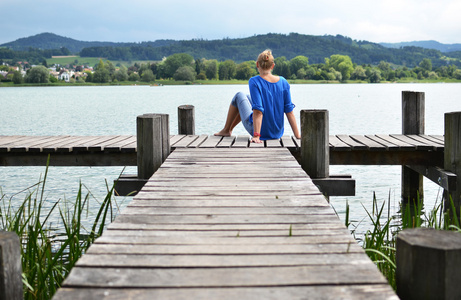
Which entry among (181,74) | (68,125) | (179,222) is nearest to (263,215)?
(179,222)

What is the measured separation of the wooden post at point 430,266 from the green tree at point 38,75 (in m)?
96.3

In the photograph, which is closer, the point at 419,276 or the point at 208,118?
the point at 419,276

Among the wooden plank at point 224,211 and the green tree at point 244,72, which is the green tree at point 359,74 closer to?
the green tree at point 244,72

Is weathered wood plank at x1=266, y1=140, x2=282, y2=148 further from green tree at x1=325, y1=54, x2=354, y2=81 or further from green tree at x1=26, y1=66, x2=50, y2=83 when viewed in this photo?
green tree at x1=325, y1=54, x2=354, y2=81

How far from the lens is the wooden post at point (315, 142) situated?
526 centimetres

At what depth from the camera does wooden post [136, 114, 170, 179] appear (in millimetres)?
5316

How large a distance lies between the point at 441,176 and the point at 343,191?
148 centimetres

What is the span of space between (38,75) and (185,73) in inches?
1007

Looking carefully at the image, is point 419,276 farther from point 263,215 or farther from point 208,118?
point 208,118

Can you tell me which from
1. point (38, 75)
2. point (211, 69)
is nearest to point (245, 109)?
point (211, 69)

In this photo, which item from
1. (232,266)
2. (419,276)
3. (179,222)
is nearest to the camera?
(419,276)

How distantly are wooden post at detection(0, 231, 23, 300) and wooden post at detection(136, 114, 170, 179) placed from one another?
2964 mm

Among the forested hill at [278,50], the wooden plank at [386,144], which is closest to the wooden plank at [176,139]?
the wooden plank at [386,144]

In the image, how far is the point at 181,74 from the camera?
96.2 m
